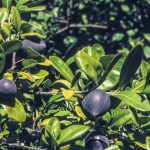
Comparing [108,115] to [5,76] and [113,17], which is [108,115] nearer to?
[5,76]

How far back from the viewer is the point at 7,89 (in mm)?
1451

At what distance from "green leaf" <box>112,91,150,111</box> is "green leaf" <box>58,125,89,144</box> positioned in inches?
6.6

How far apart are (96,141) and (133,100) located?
0.68 feet

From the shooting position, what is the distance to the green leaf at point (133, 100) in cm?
152

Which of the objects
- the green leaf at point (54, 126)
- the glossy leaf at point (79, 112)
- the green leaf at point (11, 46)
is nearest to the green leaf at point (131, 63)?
the glossy leaf at point (79, 112)

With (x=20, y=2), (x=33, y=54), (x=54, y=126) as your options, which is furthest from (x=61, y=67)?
(x=20, y=2)

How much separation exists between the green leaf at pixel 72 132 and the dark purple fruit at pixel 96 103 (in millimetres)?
69

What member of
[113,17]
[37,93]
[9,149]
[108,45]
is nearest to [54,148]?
[37,93]

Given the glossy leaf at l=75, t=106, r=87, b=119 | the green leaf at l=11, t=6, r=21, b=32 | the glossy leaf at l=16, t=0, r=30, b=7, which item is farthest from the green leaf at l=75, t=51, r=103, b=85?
the glossy leaf at l=16, t=0, r=30, b=7

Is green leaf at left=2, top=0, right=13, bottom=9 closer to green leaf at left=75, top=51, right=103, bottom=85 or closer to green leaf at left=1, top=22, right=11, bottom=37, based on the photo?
green leaf at left=1, top=22, right=11, bottom=37

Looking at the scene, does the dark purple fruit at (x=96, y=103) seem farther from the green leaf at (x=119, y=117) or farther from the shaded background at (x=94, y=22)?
the shaded background at (x=94, y=22)

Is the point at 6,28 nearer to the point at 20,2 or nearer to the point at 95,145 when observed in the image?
the point at 20,2

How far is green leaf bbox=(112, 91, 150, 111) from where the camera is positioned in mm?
1523

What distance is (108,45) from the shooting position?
3941mm
